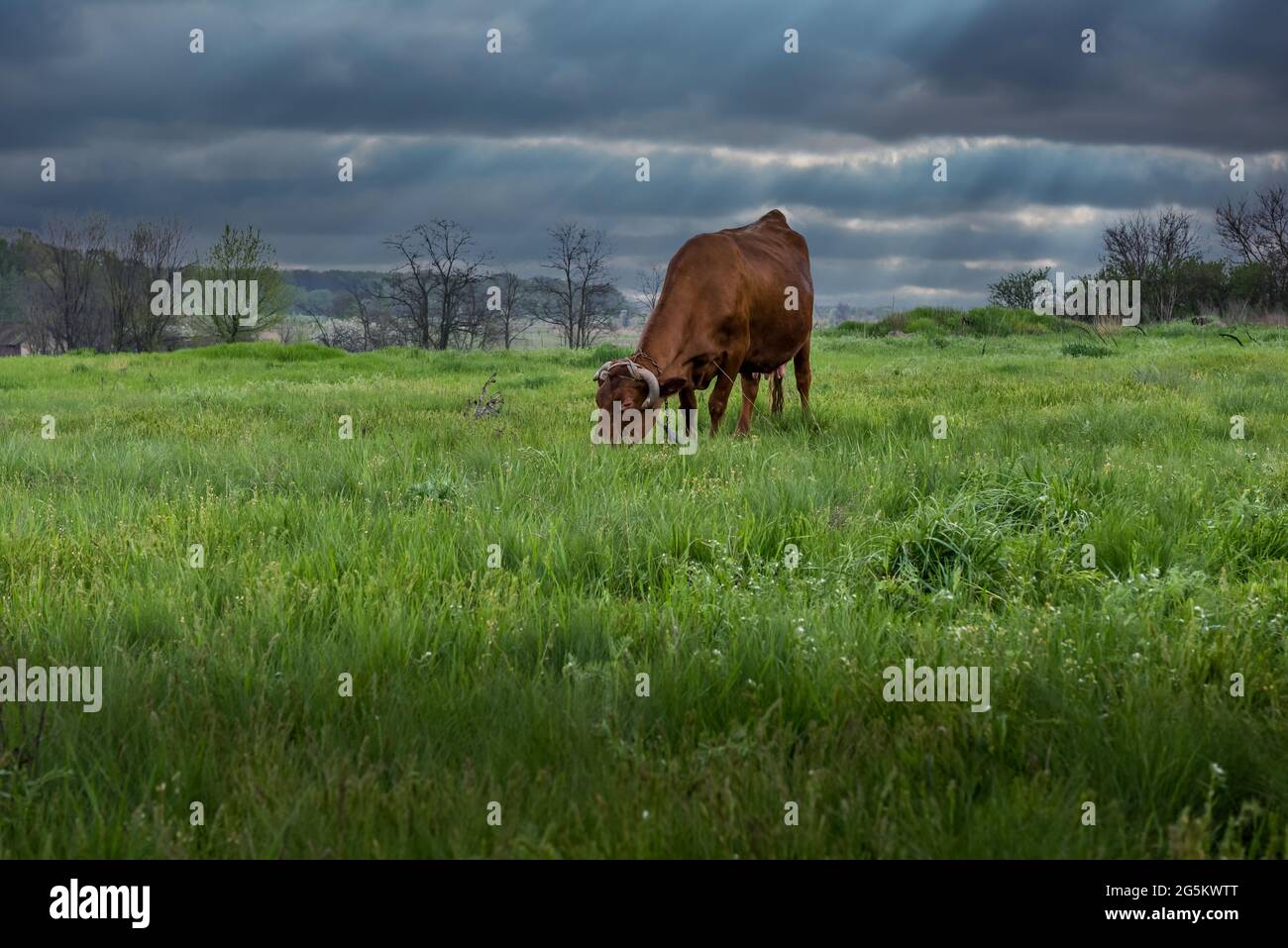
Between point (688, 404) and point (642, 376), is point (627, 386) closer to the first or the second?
point (642, 376)

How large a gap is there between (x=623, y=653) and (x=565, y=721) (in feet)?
2.19

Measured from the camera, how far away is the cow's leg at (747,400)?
32.6ft

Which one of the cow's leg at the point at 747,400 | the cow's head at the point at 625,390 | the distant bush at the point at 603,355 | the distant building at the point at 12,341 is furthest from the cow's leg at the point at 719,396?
the distant building at the point at 12,341

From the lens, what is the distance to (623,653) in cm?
366

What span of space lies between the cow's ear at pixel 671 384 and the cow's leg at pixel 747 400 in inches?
31.5

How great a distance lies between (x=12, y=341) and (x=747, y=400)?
101792 mm

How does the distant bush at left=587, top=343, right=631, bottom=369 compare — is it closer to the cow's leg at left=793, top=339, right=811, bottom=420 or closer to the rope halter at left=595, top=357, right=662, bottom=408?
the cow's leg at left=793, top=339, right=811, bottom=420

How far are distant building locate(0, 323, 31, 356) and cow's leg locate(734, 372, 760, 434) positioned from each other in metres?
84.3

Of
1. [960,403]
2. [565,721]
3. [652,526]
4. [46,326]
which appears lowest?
[565,721]

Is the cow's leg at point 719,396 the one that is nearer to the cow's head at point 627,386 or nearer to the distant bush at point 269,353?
the cow's head at point 627,386

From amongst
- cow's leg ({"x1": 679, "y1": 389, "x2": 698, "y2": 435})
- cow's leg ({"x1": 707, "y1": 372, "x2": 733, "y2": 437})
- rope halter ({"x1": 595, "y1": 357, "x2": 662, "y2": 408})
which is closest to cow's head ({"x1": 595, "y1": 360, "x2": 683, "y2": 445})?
rope halter ({"x1": 595, "y1": 357, "x2": 662, "y2": 408})

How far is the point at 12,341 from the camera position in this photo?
9125 centimetres

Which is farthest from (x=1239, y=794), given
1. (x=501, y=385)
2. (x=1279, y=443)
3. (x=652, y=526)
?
(x=501, y=385)
